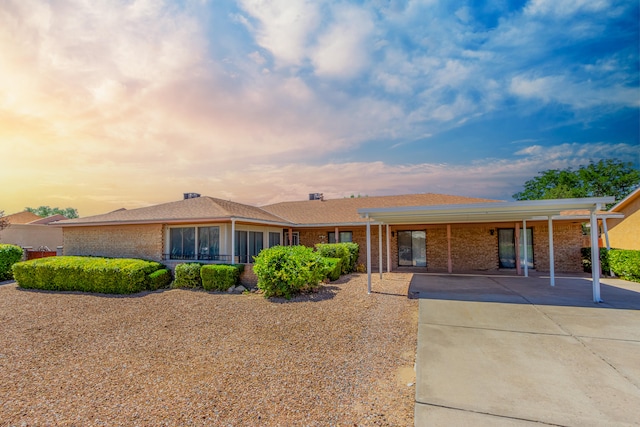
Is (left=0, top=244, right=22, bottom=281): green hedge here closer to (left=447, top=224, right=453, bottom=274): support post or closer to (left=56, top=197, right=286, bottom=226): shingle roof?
(left=56, top=197, right=286, bottom=226): shingle roof

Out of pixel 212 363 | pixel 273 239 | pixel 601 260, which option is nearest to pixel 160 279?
pixel 273 239

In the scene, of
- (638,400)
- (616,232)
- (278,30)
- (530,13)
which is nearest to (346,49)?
(278,30)

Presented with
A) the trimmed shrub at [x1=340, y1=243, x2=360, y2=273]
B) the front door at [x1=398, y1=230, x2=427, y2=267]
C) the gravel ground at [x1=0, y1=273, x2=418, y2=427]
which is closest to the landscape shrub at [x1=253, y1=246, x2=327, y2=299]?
the gravel ground at [x1=0, y1=273, x2=418, y2=427]

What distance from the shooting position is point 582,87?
15.2 metres

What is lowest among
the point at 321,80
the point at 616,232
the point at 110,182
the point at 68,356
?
the point at 68,356

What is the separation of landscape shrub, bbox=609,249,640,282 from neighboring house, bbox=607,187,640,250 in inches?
212

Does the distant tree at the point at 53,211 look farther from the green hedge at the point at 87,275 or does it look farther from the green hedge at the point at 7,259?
the green hedge at the point at 87,275

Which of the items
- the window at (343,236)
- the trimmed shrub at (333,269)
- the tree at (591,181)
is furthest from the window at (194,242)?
the tree at (591,181)

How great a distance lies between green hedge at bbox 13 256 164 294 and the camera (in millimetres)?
10539

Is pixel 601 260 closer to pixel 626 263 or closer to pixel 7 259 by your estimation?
pixel 626 263

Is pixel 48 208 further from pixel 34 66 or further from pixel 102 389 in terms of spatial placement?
pixel 102 389

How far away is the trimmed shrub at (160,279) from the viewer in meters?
11.1

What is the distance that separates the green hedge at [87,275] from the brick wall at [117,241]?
2238 mm

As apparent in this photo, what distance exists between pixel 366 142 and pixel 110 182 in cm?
1356
